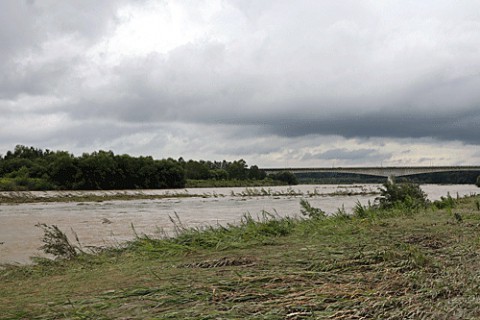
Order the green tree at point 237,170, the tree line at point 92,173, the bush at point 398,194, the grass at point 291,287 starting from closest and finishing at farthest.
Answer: the grass at point 291,287 < the bush at point 398,194 < the tree line at point 92,173 < the green tree at point 237,170

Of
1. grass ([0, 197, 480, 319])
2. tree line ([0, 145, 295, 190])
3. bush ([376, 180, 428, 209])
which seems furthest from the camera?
tree line ([0, 145, 295, 190])

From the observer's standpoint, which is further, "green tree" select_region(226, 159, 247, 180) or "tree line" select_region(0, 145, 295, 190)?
"green tree" select_region(226, 159, 247, 180)

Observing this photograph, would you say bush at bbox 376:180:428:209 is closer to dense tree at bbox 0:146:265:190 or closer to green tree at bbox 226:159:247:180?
dense tree at bbox 0:146:265:190

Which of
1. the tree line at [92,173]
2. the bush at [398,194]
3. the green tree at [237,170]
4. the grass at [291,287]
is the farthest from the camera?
Result: the green tree at [237,170]

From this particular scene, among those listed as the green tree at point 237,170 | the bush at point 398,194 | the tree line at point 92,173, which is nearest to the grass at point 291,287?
the bush at point 398,194

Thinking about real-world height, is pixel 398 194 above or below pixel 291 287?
below

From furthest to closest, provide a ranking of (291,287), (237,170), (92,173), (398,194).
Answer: (237,170), (92,173), (398,194), (291,287)

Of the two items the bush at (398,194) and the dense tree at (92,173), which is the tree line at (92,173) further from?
the bush at (398,194)

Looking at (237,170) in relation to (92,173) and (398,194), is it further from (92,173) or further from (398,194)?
(398,194)

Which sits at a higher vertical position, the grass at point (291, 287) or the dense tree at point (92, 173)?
the dense tree at point (92, 173)

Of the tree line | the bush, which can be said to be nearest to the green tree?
the tree line

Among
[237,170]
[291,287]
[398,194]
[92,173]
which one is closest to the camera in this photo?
[291,287]

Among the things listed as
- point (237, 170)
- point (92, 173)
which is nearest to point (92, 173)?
point (92, 173)

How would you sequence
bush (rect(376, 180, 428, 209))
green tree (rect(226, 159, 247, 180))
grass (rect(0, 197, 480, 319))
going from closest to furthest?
grass (rect(0, 197, 480, 319)) < bush (rect(376, 180, 428, 209)) < green tree (rect(226, 159, 247, 180))
